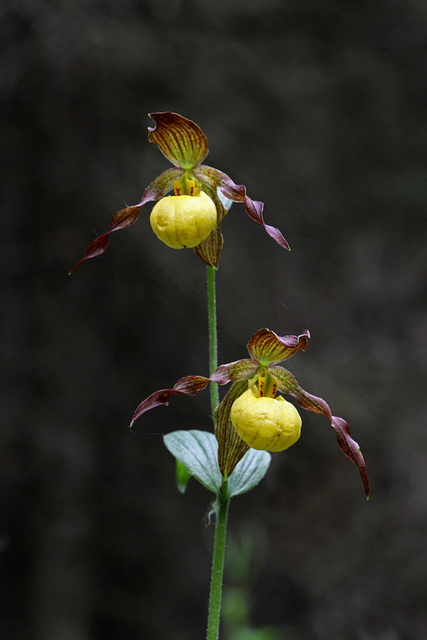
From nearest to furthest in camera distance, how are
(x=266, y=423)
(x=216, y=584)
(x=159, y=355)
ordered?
(x=266, y=423) < (x=216, y=584) < (x=159, y=355)

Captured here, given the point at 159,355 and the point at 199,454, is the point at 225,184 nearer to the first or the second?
the point at 199,454

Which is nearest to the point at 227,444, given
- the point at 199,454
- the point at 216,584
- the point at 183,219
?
the point at 199,454

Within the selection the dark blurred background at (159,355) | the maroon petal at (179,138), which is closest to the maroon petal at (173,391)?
the maroon petal at (179,138)

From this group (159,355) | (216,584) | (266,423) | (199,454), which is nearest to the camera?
(266,423)

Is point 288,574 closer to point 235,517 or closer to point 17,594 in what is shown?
point 235,517

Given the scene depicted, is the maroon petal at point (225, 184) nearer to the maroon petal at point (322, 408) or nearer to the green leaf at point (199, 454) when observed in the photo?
the maroon petal at point (322, 408)

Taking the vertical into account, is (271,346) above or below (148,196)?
below

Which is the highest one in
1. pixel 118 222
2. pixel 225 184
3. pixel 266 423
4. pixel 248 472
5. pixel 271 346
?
pixel 225 184

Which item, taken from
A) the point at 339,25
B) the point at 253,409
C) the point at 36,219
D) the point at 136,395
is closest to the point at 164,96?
the point at 36,219
